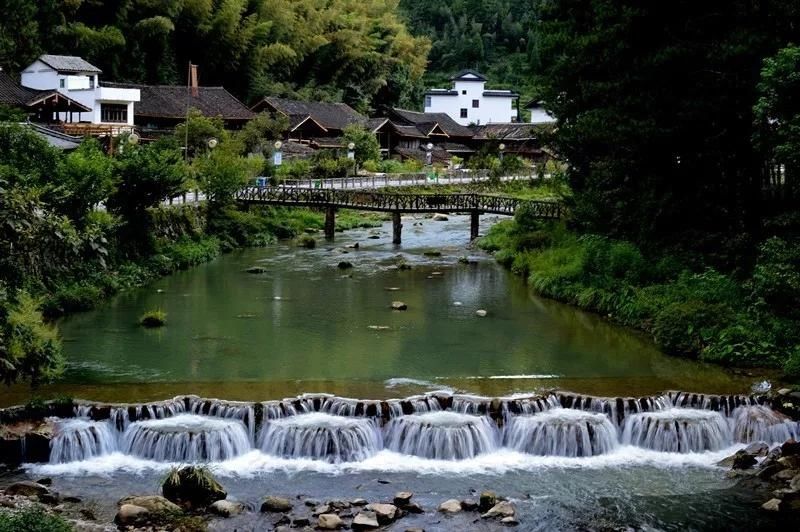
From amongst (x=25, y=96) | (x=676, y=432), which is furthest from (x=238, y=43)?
(x=676, y=432)

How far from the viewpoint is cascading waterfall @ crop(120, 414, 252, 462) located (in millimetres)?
19641

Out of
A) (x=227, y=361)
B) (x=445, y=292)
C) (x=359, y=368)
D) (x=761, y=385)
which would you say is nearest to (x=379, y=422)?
(x=359, y=368)

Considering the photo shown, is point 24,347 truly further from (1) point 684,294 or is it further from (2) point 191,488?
(1) point 684,294

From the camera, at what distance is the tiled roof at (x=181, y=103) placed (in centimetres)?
6431

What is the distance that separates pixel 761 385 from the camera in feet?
76.8

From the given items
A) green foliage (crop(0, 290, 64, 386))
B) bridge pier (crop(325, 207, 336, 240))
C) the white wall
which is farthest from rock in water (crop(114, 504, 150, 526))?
the white wall

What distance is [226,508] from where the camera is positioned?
55.7ft

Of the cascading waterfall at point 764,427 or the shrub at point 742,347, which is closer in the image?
the cascading waterfall at point 764,427

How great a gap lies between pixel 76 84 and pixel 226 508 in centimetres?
4851

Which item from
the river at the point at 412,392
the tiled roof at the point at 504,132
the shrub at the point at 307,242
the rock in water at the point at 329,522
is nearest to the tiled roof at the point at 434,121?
the tiled roof at the point at 504,132

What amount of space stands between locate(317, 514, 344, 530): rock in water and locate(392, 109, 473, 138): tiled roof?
7340 centimetres

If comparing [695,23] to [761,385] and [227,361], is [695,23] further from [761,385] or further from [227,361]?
[227,361]

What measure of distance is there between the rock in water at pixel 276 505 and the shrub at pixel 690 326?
1373 cm

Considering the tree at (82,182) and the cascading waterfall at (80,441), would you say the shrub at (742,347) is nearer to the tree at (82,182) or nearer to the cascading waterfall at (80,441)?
the cascading waterfall at (80,441)
